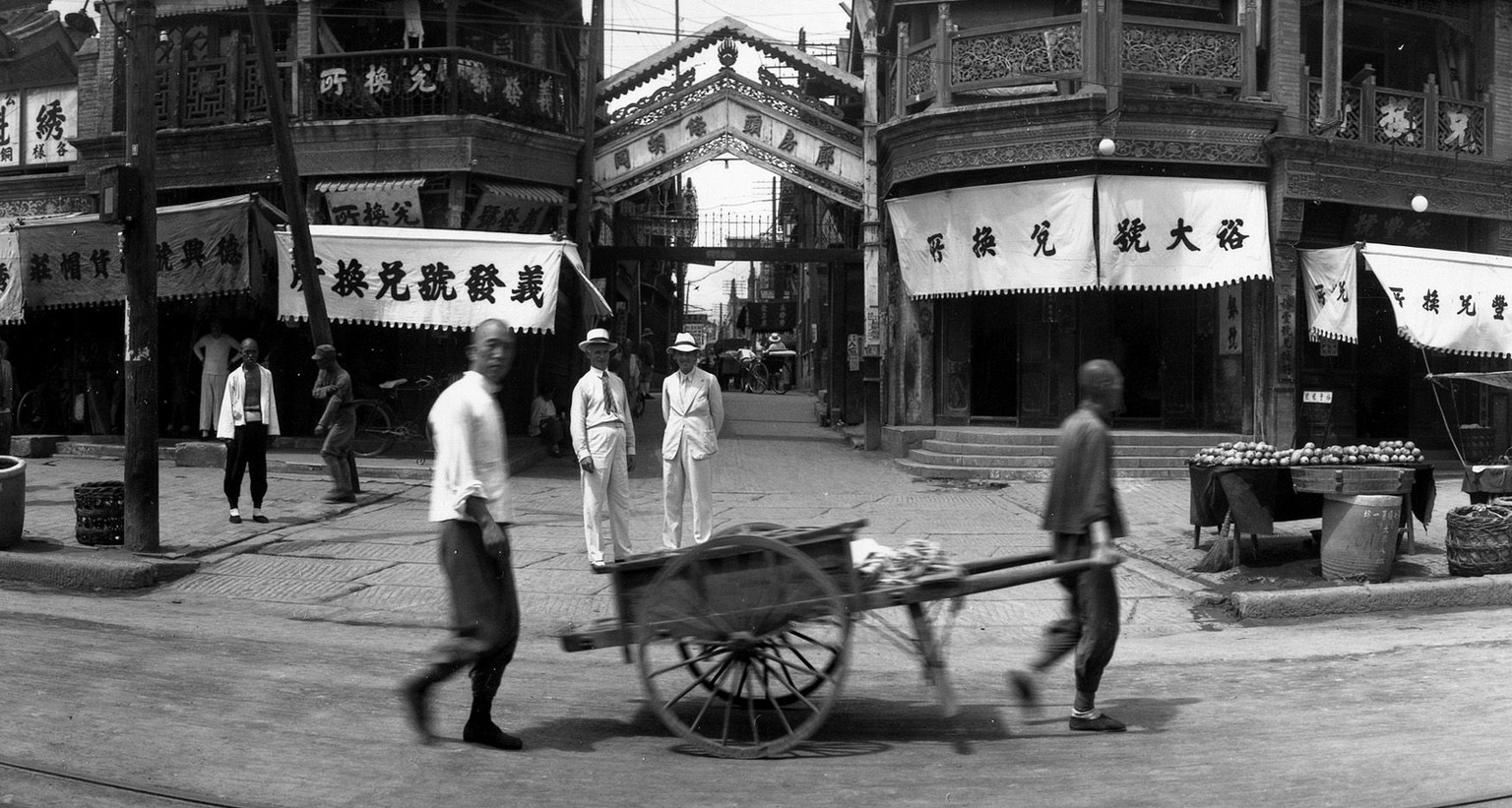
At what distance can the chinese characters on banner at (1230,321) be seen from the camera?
16.7m

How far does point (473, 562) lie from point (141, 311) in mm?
6082

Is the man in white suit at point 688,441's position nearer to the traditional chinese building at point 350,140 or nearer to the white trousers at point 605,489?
the white trousers at point 605,489

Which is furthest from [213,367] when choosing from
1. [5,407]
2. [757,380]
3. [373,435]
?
[757,380]

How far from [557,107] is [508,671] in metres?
12.8

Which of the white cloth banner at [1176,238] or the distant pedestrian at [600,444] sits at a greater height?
the white cloth banner at [1176,238]

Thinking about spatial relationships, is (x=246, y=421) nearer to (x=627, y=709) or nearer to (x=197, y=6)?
(x=627, y=709)

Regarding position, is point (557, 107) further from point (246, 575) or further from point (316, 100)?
point (246, 575)

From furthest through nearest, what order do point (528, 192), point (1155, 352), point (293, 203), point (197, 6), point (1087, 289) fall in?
point (1155, 352) < point (197, 6) < point (528, 192) < point (1087, 289) < point (293, 203)

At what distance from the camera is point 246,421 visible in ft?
36.3

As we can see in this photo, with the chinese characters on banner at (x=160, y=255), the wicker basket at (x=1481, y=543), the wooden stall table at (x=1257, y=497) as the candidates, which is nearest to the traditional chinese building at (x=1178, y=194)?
the wooden stall table at (x=1257, y=497)

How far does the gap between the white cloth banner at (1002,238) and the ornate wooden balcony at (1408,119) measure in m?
3.65

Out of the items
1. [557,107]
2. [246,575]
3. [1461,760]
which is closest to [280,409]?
[557,107]

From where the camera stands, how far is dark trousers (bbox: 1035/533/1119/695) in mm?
5457

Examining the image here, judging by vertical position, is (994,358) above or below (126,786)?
above
